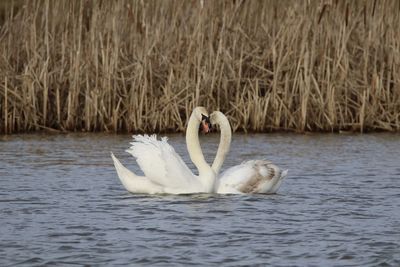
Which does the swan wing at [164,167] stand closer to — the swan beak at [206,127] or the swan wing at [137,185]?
the swan wing at [137,185]

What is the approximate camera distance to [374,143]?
1483 cm

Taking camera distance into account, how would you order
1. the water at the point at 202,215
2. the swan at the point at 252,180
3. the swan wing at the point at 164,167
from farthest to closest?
the swan at the point at 252,180 → the swan wing at the point at 164,167 → the water at the point at 202,215

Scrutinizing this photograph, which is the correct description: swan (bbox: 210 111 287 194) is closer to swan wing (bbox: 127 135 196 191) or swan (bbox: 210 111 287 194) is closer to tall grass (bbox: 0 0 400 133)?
swan wing (bbox: 127 135 196 191)

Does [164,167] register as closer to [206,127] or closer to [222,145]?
[206,127]

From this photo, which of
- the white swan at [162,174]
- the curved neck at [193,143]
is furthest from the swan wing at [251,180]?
the curved neck at [193,143]

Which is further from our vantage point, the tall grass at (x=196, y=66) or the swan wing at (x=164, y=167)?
the tall grass at (x=196, y=66)

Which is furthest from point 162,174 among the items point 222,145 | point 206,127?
point 222,145

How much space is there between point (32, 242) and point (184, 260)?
4.02 ft

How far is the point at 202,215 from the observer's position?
9.25m

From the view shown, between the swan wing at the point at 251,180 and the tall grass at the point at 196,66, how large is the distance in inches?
183

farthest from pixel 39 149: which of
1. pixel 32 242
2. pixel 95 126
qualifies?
pixel 32 242

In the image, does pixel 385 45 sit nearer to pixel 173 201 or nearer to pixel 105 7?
pixel 105 7

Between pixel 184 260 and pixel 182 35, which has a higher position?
pixel 182 35

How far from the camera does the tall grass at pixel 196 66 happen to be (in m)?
15.5
